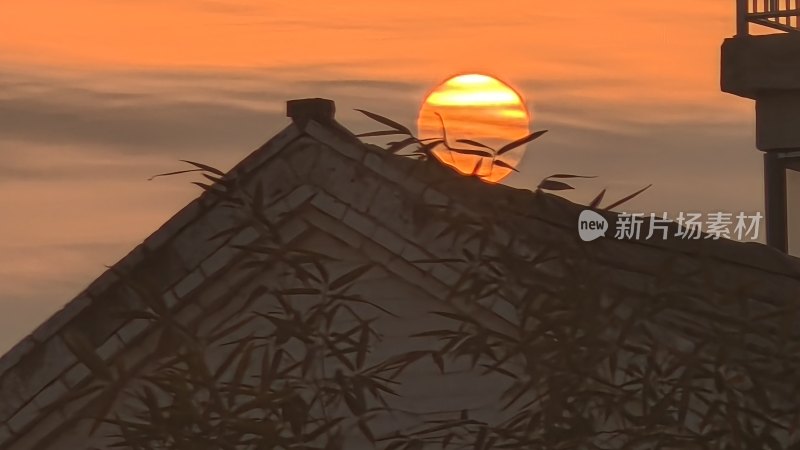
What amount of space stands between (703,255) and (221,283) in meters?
2.70

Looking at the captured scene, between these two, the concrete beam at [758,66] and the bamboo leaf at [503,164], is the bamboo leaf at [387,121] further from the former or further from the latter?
the concrete beam at [758,66]

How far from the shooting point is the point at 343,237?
882cm

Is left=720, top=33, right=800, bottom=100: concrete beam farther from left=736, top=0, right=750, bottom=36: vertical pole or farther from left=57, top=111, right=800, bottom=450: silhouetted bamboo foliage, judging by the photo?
left=57, top=111, right=800, bottom=450: silhouetted bamboo foliage

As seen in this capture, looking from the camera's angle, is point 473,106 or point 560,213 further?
point 473,106

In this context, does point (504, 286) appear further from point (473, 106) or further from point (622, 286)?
point (473, 106)

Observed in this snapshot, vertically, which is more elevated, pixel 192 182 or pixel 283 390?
pixel 192 182

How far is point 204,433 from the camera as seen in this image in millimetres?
8070

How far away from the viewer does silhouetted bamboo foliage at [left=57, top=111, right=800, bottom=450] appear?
7.96 metres

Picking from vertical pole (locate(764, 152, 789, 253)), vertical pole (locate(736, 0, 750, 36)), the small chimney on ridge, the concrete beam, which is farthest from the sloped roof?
vertical pole (locate(764, 152, 789, 253))

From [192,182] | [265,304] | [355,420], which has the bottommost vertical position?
[355,420]

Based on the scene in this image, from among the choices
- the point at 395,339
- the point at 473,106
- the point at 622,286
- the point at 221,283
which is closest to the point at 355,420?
the point at 395,339

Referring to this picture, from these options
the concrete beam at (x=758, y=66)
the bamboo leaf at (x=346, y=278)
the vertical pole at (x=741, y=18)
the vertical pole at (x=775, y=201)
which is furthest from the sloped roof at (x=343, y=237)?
the vertical pole at (x=775, y=201)

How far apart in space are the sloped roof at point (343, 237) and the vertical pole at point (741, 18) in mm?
7574

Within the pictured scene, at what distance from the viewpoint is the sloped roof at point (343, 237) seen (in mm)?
8594
